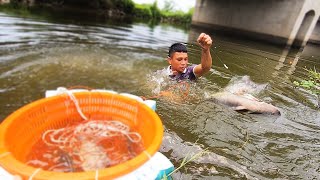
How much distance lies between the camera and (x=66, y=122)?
96.1 inches

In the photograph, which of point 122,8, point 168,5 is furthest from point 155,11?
point 168,5

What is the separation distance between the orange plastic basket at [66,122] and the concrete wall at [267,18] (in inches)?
706

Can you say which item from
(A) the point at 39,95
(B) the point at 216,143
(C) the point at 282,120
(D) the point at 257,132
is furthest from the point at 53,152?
(C) the point at 282,120

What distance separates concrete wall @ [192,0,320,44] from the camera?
17203 mm

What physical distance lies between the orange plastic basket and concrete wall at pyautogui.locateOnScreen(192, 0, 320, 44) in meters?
17.9

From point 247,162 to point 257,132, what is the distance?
0.87 metres

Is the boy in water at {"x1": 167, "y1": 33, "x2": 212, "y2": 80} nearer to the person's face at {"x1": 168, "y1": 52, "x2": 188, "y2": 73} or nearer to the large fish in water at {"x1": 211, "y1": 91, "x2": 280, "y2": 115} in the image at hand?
the person's face at {"x1": 168, "y1": 52, "x2": 188, "y2": 73}

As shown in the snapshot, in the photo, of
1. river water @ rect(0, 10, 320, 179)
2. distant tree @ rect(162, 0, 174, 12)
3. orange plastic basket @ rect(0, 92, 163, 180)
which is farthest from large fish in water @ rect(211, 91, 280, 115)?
distant tree @ rect(162, 0, 174, 12)

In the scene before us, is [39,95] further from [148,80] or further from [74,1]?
[74,1]

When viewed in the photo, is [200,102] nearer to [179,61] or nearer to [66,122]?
[179,61]

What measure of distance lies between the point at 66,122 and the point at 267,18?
2004 centimetres

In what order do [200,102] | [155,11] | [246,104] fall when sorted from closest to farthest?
[246,104]
[200,102]
[155,11]

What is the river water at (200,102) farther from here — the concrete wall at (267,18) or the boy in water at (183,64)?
the concrete wall at (267,18)

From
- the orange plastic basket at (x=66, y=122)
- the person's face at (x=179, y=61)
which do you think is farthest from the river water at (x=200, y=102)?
the orange plastic basket at (x=66, y=122)
